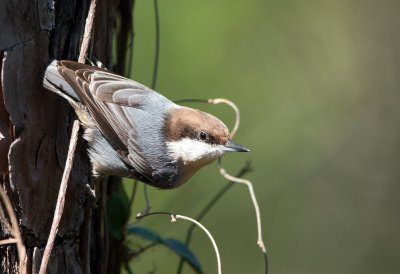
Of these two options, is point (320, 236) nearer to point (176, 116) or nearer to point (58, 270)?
point (176, 116)

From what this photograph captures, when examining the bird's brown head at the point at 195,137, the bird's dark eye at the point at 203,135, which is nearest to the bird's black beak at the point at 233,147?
the bird's brown head at the point at 195,137

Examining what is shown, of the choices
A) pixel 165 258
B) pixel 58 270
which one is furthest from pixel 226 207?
pixel 58 270

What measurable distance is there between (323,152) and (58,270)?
3.14 metres

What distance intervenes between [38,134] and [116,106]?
509mm

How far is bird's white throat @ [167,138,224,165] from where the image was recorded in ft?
9.09

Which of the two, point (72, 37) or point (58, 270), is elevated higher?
point (72, 37)

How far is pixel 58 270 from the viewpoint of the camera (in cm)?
219

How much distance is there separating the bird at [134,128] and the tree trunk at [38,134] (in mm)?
86

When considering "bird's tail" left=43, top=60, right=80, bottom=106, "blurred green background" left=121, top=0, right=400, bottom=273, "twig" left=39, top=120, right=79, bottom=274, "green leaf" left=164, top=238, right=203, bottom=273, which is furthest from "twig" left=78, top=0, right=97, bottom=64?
"blurred green background" left=121, top=0, right=400, bottom=273

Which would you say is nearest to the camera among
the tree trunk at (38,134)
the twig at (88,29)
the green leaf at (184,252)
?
the tree trunk at (38,134)

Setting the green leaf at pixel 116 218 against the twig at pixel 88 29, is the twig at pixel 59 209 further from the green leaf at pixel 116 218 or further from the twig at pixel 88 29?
the green leaf at pixel 116 218

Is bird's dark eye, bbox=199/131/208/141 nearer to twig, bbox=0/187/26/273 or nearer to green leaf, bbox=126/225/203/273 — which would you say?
green leaf, bbox=126/225/203/273

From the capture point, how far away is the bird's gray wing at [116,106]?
2400mm

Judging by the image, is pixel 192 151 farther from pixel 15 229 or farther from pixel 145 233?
pixel 15 229
